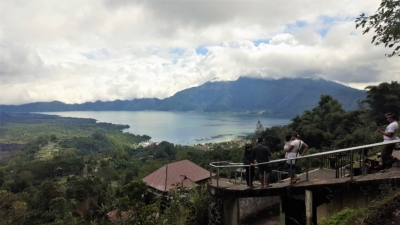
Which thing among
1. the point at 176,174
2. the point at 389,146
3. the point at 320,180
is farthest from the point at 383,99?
the point at 320,180

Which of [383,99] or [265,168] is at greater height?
[383,99]

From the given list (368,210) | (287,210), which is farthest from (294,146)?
(368,210)

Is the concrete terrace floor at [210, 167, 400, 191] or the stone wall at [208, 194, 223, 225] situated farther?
the stone wall at [208, 194, 223, 225]

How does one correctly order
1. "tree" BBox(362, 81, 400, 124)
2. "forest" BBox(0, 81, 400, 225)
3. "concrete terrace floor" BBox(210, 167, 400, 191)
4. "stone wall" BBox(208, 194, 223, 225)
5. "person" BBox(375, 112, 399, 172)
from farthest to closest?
1. "tree" BBox(362, 81, 400, 124)
2. "forest" BBox(0, 81, 400, 225)
3. "stone wall" BBox(208, 194, 223, 225)
4. "person" BBox(375, 112, 399, 172)
5. "concrete terrace floor" BBox(210, 167, 400, 191)

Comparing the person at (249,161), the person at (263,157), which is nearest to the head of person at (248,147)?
the person at (249,161)

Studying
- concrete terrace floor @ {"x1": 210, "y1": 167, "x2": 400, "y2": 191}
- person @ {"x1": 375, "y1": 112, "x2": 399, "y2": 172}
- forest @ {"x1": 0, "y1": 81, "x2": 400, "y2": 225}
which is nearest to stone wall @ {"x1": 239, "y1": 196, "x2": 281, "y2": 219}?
concrete terrace floor @ {"x1": 210, "y1": 167, "x2": 400, "y2": 191}

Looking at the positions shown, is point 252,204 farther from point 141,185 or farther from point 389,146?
Result: point 141,185

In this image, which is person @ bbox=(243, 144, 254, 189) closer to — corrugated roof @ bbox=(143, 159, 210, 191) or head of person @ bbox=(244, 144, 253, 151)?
head of person @ bbox=(244, 144, 253, 151)

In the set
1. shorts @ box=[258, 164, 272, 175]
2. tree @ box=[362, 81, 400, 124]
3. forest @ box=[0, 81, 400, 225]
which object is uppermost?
tree @ box=[362, 81, 400, 124]

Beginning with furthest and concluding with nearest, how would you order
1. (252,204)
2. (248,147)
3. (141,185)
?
1. (141,185)
2. (252,204)
3. (248,147)

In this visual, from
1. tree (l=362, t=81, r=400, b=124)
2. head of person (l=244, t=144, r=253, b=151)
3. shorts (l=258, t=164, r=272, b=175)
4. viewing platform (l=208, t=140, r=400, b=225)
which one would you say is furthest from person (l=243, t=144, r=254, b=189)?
tree (l=362, t=81, r=400, b=124)

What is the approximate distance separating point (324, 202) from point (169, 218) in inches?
130

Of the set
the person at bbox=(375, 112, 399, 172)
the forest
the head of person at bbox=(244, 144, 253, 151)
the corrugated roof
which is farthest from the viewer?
the corrugated roof

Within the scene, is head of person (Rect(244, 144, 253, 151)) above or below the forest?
above
